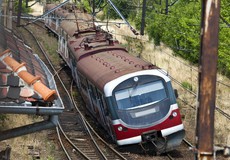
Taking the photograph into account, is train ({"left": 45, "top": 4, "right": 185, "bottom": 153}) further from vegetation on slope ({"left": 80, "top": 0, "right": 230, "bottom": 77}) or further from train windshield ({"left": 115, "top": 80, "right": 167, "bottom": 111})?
vegetation on slope ({"left": 80, "top": 0, "right": 230, "bottom": 77})

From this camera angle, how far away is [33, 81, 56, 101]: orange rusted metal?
754 centimetres

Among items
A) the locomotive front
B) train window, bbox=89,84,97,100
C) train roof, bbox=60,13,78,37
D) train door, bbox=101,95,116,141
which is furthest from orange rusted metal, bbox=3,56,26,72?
train roof, bbox=60,13,78,37

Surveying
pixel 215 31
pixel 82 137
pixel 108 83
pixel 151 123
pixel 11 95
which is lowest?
pixel 82 137

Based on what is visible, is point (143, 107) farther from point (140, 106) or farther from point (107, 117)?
point (107, 117)

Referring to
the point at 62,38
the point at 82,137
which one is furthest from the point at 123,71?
the point at 62,38

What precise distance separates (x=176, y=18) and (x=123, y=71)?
17.5 meters

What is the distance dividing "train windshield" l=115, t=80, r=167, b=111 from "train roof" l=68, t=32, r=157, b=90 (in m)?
0.48

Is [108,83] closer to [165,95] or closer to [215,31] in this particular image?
[165,95]

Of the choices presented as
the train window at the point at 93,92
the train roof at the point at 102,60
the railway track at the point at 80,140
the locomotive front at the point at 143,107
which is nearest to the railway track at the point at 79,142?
the railway track at the point at 80,140

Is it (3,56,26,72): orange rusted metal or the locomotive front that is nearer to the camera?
(3,56,26,72): orange rusted metal

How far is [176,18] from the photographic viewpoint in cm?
3055

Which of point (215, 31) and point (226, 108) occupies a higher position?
point (215, 31)

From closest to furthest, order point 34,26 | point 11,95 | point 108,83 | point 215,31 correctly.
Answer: point 215,31 → point 11,95 → point 108,83 → point 34,26

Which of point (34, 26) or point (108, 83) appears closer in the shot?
point (108, 83)
